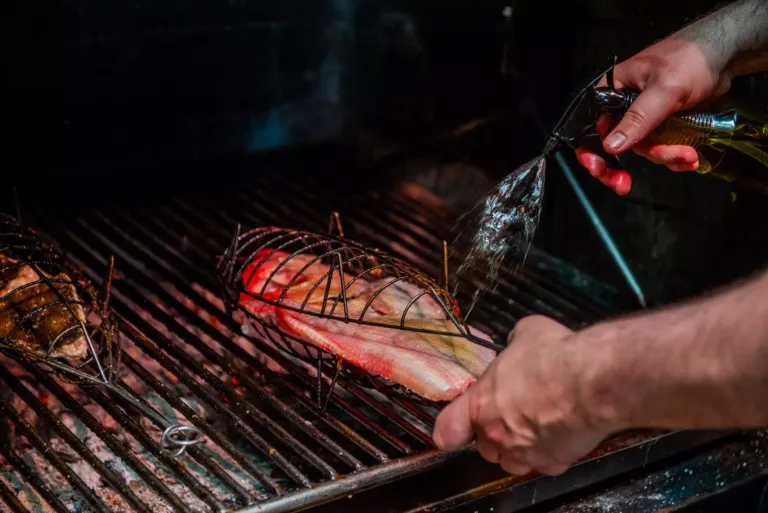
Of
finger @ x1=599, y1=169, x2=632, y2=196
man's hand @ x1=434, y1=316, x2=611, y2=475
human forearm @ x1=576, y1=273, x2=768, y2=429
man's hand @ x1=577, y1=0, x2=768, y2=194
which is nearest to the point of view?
human forearm @ x1=576, y1=273, x2=768, y2=429

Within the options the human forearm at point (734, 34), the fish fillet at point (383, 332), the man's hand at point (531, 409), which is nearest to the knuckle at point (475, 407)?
the man's hand at point (531, 409)

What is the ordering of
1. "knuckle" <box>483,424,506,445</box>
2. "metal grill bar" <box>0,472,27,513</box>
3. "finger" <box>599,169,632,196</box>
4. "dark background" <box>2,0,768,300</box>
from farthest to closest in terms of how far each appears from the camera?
1. "dark background" <box>2,0,768,300</box>
2. "finger" <box>599,169,632,196</box>
3. "metal grill bar" <box>0,472,27,513</box>
4. "knuckle" <box>483,424,506,445</box>

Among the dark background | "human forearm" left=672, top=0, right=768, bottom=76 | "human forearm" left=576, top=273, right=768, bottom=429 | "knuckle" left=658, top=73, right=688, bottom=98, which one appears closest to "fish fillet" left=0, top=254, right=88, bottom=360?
the dark background

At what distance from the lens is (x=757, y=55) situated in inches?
87.4

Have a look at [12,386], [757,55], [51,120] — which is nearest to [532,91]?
[757,55]

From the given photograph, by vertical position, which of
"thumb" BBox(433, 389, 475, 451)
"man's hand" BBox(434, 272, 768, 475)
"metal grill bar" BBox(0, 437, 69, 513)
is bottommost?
"metal grill bar" BBox(0, 437, 69, 513)

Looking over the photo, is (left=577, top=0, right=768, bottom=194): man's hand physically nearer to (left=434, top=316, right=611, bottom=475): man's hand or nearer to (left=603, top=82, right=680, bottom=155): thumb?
(left=603, top=82, right=680, bottom=155): thumb

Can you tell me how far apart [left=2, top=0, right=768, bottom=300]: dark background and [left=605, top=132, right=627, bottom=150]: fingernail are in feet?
2.85

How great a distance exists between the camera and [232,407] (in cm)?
223

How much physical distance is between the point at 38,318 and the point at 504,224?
1306mm

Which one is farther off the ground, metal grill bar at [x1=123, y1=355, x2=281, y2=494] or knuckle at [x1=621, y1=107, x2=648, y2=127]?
knuckle at [x1=621, y1=107, x2=648, y2=127]

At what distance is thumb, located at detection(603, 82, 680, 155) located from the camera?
1.86 m

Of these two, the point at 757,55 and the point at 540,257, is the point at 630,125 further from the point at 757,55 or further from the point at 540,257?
the point at 540,257

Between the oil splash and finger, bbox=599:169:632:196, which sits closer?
finger, bbox=599:169:632:196
